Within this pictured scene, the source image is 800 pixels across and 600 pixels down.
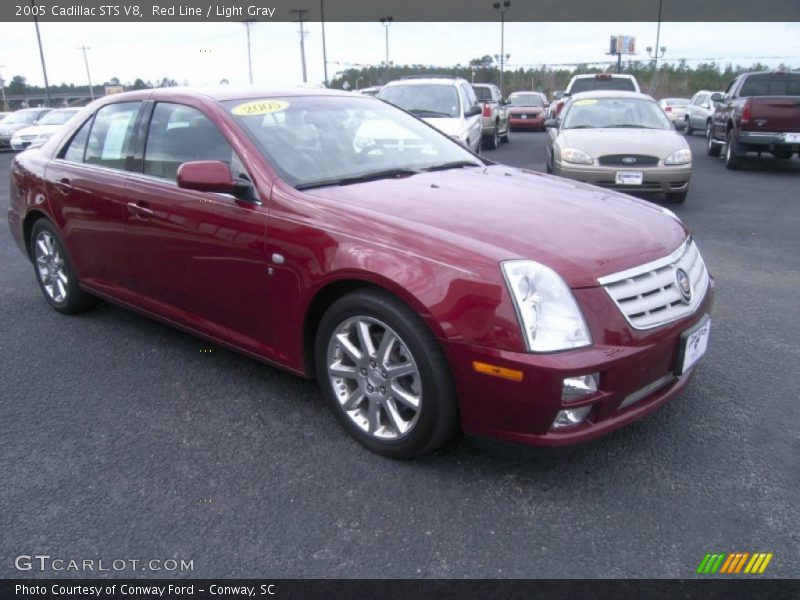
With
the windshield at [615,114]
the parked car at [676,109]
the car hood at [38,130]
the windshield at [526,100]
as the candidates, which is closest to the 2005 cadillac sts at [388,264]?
the windshield at [615,114]

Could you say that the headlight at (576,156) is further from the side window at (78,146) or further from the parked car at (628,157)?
the side window at (78,146)

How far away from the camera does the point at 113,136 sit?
13.7ft

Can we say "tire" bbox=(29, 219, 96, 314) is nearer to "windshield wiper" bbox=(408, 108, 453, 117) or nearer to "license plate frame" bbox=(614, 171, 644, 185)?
"license plate frame" bbox=(614, 171, 644, 185)

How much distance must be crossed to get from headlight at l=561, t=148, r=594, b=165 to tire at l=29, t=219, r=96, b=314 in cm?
600

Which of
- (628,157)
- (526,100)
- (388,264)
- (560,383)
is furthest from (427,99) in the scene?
(526,100)

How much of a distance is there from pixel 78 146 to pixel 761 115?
11.2m

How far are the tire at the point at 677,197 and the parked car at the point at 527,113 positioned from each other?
17.6 meters

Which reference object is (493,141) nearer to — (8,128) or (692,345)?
(692,345)

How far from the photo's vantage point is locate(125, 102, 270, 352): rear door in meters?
3.23

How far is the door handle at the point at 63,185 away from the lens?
4330 millimetres

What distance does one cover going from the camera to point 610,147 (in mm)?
8398

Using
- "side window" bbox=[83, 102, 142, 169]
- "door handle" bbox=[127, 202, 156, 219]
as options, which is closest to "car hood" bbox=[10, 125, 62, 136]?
"side window" bbox=[83, 102, 142, 169]
